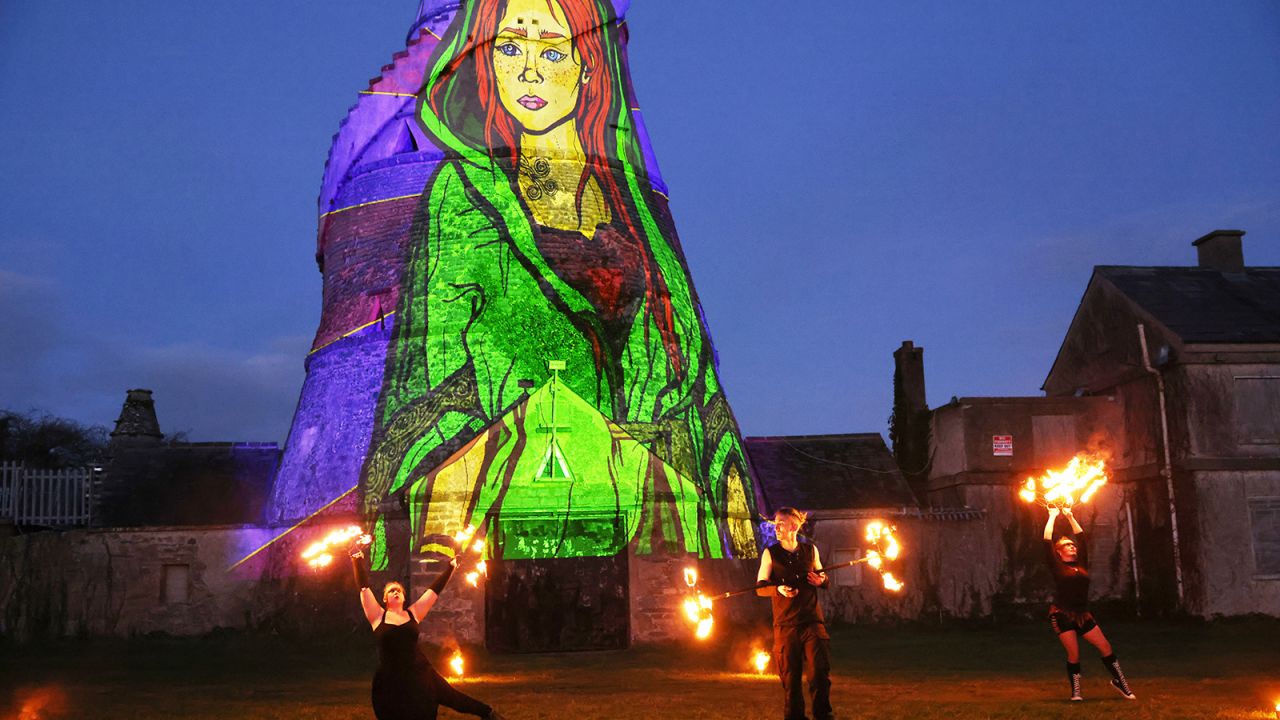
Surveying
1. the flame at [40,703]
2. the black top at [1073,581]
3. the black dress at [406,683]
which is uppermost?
the black top at [1073,581]

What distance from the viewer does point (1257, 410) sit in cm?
2412

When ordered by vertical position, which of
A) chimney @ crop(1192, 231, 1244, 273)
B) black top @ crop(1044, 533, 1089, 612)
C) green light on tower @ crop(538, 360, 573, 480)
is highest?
chimney @ crop(1192, 231, 1244, 273)

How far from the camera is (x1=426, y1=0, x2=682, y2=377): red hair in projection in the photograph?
24.5 m

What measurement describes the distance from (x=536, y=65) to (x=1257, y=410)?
16.2m

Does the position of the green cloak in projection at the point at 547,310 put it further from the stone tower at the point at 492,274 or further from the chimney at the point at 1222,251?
the chimney at the point at 1222,251

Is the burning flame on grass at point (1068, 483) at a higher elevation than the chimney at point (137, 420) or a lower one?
lower

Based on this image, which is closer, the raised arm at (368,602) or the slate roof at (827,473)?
the raised arm at (368,602)

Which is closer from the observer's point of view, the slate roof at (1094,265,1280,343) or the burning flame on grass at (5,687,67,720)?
the burning flame on grass at (5,687,67,720)

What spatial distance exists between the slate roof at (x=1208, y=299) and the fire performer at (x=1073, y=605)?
14.4 meters

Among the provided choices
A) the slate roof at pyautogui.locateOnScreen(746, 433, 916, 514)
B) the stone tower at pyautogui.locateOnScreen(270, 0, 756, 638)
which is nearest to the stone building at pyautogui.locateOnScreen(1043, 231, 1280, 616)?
the slate roof at pyautogui.locateOnScreen(746, 433, 916, 514)

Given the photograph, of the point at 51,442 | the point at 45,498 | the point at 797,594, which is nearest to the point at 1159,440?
the point at 797,594

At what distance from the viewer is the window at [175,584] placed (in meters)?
23.4

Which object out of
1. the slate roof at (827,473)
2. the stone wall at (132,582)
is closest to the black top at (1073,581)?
the slate roof at (827,473)

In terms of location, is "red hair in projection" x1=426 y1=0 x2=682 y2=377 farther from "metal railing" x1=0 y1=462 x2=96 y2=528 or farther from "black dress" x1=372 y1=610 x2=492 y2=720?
"black dress" x1=372 y1=610 x2=492 y2=720
